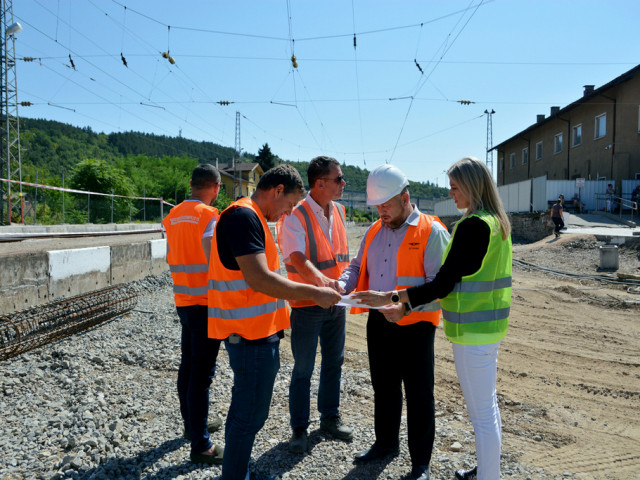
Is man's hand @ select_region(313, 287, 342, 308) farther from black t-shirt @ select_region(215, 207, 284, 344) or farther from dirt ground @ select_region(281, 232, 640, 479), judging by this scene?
dirt ground @ select_region(281, 232, 640, 479)

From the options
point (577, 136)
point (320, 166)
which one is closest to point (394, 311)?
point (320, 166)

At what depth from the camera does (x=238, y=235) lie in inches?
93.8

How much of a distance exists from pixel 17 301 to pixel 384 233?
5.67 meters

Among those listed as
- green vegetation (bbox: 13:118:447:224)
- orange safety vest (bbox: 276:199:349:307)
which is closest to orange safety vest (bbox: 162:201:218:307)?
orange safety vest (bbox: 276:199:349:307)

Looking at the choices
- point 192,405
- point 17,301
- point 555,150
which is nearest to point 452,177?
point 192,405

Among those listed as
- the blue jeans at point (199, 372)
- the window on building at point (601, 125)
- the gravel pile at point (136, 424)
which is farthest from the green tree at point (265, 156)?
the blue jeans at point (199, 372)

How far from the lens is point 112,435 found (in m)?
3.56

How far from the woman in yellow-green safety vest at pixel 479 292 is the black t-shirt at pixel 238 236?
3.42ft

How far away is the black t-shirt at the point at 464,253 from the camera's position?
2566mm

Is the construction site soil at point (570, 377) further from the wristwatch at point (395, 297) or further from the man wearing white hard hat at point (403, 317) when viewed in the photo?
the wristwatch at point (395, 297)

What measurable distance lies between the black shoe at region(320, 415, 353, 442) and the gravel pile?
0.19 ft

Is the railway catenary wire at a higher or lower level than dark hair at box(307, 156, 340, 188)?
lower

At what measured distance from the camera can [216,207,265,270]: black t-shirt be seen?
2.38m

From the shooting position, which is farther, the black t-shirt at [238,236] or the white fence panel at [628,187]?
the white fence panel at [628,187]
